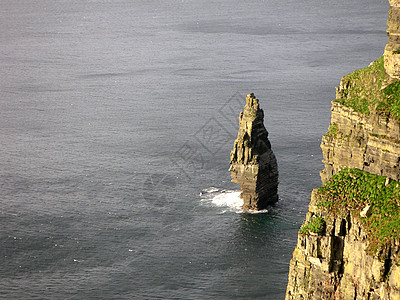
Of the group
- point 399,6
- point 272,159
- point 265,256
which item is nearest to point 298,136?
point 272,159

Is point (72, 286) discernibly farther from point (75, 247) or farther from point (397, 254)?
point (397, 254)

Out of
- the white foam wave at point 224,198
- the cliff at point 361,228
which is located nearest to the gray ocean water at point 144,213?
the white foam wave at point 224,198

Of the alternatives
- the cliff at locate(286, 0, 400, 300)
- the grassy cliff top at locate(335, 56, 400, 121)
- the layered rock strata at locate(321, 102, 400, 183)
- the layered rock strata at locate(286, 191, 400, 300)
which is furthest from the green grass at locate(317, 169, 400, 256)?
the grassy cliff top at locate(335, 56, 400, 121)

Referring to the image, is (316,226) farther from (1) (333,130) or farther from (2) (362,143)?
(1) (333,130)

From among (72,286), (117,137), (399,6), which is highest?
(399,6)

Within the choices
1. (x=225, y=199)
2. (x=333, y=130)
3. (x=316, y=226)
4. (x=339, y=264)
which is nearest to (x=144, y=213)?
(x=225, y=199)

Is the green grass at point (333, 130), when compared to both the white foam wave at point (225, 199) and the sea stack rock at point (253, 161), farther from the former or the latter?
the white foam wave at point (225, 199)

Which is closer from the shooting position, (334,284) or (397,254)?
(397,254)
